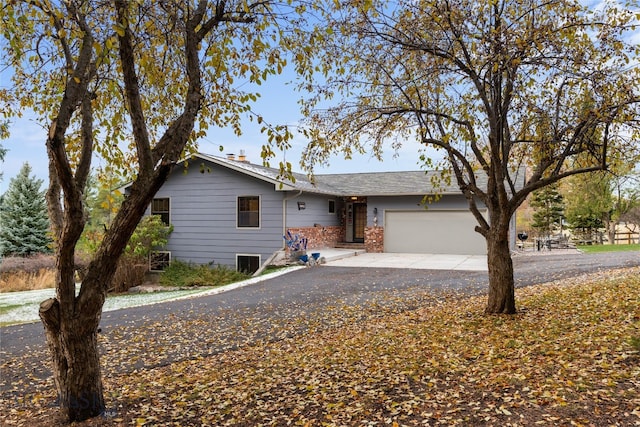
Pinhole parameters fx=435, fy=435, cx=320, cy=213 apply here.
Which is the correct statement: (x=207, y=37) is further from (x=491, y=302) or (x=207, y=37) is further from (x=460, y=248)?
(x=460, y=248)

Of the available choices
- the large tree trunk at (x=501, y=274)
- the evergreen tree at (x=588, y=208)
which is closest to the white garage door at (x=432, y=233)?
the evergreen tree at (x=588, y=208)

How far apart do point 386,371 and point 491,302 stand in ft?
9.87

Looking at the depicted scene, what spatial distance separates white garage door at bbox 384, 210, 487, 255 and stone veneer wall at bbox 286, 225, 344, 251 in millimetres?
2195

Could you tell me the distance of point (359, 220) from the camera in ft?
67.0

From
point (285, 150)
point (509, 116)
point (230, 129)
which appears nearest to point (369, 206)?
point (509, 116)

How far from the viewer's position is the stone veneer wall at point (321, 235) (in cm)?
1650

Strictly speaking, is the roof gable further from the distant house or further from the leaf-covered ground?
the leaf-covered ground

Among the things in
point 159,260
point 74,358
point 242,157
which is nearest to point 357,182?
point 242,157

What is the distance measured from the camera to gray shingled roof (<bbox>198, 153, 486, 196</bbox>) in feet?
51.9

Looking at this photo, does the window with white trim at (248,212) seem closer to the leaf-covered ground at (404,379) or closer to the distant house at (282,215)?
the distant house at (282,215)

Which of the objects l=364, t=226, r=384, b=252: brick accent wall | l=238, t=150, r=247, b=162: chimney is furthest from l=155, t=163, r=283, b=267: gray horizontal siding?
l=364, t=226, r=384, b=252: brick accent wall

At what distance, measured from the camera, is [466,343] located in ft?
17.6

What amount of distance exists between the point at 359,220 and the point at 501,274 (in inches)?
545

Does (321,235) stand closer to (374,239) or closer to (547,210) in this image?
(374,239)
